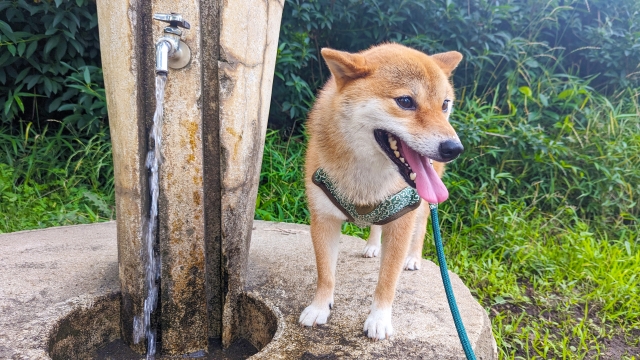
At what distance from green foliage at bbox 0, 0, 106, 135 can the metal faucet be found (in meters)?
2.61

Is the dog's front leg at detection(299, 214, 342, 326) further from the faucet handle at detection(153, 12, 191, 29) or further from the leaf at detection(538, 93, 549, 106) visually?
the leaf at detection(538, 93, 549, 106)

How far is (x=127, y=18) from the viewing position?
6.51 feet

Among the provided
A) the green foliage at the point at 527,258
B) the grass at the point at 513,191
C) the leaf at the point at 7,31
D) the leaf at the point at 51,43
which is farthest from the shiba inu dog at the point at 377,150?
the leaf at the point at 7,31

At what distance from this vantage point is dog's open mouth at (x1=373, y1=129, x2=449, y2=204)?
6.95 ft

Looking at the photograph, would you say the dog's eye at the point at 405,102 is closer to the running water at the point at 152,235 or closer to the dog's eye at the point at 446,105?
the dog's eye at the point at 446,105

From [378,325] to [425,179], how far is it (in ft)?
2.25

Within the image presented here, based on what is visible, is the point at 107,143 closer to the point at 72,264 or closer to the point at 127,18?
the point at 72,264

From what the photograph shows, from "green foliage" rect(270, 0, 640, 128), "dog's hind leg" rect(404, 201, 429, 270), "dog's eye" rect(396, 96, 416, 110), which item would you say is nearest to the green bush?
"green foliage" rect(270, 0, 640, 128)

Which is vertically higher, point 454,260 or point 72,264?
point 72,264

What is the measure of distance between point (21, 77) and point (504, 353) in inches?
181

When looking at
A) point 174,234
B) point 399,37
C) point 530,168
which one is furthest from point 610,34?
point 174,234

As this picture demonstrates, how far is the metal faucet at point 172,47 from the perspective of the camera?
183cm

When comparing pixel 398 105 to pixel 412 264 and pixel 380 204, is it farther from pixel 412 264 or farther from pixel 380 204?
pixel 412 264

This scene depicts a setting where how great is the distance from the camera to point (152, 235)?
89.2 inches
